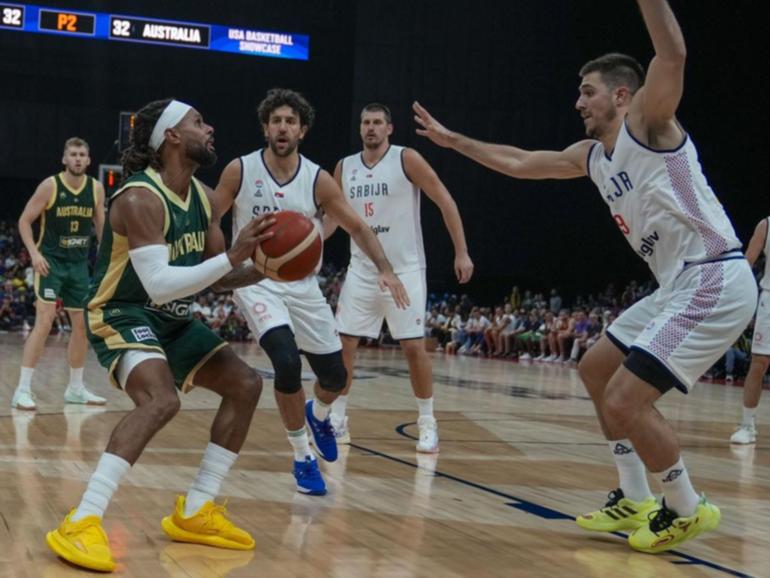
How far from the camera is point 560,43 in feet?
78.8

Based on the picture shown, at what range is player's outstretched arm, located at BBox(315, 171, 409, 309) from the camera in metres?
5.25

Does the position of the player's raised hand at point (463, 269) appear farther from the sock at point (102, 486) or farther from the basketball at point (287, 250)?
the sock at point (102, 486)

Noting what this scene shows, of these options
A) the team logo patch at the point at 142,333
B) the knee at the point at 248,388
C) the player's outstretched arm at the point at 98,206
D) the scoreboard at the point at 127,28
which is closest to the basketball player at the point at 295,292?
the knee at the point at 248,388

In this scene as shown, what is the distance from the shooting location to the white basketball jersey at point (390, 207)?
703 centimetres

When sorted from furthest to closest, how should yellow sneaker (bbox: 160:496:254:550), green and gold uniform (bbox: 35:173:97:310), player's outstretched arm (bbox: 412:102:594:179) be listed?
1. green and gold uniform (bbox: 35:173:97:310)
2. player's outstretched arm (bbox: 412:102:594:179)
3. yellow sneaker (bbox: 160:496:254:550)

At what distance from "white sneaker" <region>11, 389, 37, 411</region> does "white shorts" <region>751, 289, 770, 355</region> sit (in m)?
A: 5.41

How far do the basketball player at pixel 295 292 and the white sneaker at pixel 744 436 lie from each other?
3457 mm

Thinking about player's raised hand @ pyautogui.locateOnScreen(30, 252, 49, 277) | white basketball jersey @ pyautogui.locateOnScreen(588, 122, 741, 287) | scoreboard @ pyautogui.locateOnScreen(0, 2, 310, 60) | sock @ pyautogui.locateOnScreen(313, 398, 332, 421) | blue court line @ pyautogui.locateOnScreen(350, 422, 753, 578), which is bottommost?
blue court line @ pyautogui.locateOnScreen(350, 422, 753, 578)

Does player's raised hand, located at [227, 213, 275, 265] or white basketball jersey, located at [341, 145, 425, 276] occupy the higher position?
white basketball jersey, located at [341, 145, 425, 276]

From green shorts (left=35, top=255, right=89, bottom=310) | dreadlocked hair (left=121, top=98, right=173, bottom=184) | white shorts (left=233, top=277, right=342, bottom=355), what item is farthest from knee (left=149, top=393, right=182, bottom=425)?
green shorts (left=35, top=255, right=89, bottom=310)

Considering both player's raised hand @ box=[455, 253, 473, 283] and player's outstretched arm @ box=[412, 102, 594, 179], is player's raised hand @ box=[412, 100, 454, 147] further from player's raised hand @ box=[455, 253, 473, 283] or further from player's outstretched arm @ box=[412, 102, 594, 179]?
player's raised hand @ box=[455, 253, 473, 283]

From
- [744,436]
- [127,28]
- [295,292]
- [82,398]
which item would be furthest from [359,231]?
[127,28]

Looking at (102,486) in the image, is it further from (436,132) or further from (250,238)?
(436,132)

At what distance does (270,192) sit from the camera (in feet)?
18.6
